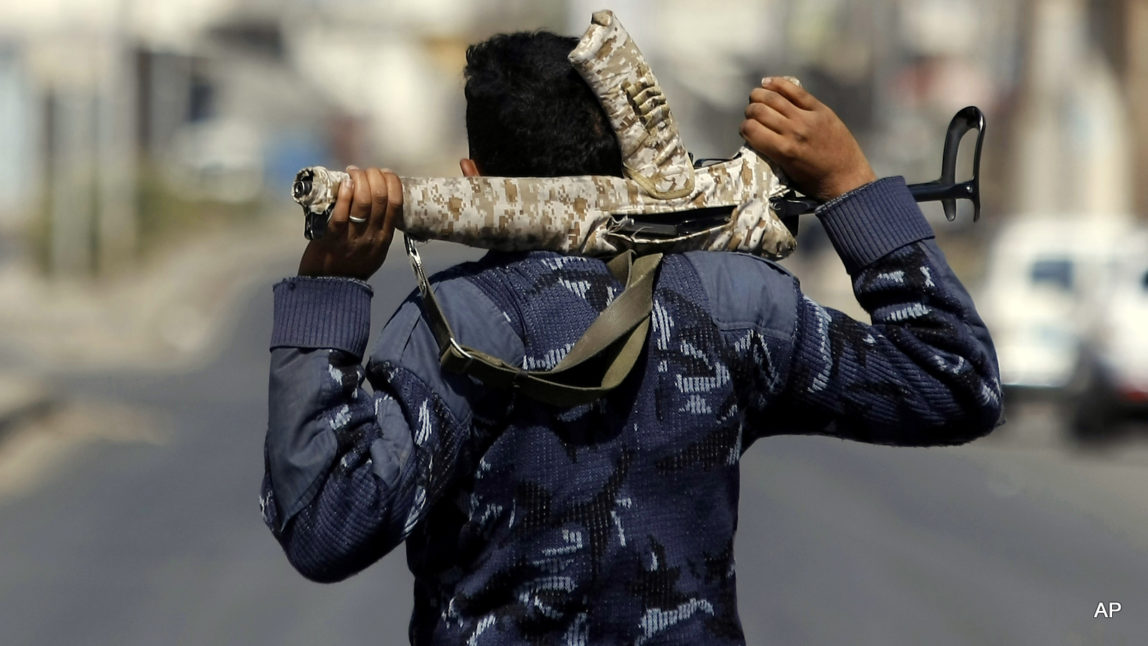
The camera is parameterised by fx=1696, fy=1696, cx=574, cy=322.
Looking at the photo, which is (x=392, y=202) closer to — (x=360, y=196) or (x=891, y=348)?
(x=360, y=196)

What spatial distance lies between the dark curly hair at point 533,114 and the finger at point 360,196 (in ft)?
0.76

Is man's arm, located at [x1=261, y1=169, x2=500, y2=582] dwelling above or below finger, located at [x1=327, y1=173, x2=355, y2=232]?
below

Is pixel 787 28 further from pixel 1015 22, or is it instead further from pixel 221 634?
pixel 221 634

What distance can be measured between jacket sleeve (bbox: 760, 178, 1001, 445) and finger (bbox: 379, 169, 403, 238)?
0.51 m

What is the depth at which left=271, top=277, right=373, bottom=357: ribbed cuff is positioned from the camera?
192cm

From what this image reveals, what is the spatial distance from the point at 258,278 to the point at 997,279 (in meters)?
21.5

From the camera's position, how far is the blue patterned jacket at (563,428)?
188 cm

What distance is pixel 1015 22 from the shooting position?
3594 cm

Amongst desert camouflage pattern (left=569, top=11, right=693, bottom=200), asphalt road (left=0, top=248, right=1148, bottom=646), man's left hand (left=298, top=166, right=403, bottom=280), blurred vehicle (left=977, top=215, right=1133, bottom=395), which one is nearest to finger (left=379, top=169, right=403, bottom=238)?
man's left hand (left=298, top=166, right=403, bottom=280)

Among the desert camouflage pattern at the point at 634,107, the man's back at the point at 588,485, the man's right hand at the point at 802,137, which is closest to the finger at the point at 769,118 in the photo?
the man's right hand at the point at 802,137

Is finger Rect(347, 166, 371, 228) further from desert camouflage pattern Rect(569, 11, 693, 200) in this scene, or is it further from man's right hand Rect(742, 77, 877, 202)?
man's right hand Rect(742, 77, 877, 202)

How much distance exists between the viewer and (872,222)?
2137 mm

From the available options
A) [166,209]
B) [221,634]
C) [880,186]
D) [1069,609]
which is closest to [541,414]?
[880,186]

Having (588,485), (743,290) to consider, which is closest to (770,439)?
(743,290)
